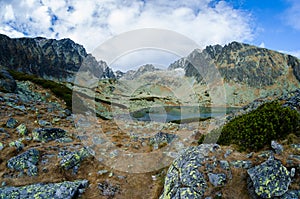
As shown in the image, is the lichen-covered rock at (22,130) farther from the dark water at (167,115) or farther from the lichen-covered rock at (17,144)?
the dark water at (167,115)

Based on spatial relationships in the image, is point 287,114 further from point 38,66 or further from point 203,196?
point 38,66

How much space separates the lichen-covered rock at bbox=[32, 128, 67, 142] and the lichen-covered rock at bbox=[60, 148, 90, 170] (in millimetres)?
3373

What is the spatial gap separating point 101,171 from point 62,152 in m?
3.10

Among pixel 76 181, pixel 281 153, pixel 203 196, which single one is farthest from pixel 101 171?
pixel 281 153

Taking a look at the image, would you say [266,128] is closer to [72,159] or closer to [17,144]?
[72,159]

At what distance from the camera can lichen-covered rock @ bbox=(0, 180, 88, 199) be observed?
865 centimetres

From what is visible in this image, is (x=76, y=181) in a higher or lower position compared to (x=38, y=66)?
Result: lower

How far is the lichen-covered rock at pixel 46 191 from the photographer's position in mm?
8648

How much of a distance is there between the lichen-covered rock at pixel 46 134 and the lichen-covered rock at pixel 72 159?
3373mm

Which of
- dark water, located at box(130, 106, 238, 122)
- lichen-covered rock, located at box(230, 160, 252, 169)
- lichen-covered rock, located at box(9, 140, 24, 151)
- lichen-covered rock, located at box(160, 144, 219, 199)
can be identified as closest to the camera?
lichen-covered rock, located at box(160, 144, 219, 199)

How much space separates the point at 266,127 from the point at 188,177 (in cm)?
472

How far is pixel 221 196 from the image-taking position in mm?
7230

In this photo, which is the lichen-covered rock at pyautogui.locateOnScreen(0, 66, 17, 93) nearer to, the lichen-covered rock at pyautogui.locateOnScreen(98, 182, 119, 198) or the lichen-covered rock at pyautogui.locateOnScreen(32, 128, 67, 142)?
the lichen-covered rock at pyautogui.locateOnScreen(32, 128, 67, 142)

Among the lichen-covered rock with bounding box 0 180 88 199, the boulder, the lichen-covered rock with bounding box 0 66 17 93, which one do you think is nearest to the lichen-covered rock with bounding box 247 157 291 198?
the lichen-covered rock with bounding box 0 180 88 199
